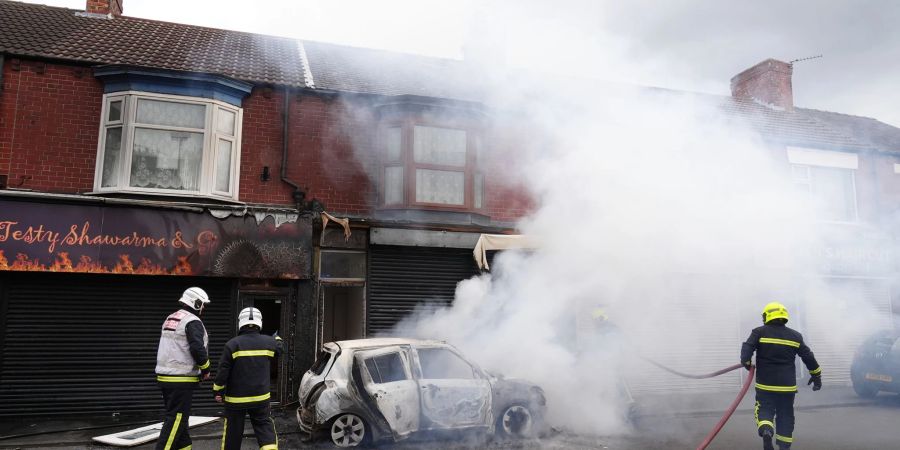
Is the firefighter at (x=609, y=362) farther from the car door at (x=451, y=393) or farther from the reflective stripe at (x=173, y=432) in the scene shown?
the reflective stripe at (x=173, y=432)

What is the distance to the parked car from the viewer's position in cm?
1031

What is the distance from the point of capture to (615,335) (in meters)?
8.79

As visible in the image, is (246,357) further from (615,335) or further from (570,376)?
(615,335)

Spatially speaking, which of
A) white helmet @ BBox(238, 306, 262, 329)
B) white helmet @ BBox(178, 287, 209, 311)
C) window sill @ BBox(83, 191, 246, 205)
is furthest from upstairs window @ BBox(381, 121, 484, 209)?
white helmet @ BBox(238, 306, 262, 329)

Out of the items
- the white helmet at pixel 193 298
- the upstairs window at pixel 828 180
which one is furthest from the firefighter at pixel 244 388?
the upstairs window at pixel 828 180

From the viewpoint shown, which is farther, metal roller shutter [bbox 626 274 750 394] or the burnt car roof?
metal roller shutter [bbox 626 274 750 394]

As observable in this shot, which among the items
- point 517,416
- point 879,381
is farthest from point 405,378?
point 879,381

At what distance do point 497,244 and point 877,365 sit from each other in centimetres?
711

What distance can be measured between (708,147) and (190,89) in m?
9.51

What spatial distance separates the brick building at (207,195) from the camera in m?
8.94

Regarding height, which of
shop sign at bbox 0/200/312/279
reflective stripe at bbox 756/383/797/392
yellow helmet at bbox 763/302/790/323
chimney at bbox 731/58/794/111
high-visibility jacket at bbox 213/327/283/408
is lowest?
reflective stripe at bbox 756/383/797/392

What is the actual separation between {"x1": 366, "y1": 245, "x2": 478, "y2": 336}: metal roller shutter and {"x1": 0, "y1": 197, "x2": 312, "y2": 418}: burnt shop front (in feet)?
4.64

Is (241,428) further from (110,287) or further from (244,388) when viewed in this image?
(110,287)

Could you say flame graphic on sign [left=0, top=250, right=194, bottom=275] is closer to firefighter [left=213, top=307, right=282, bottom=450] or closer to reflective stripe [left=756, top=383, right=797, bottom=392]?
firefighter [left=213, top=307, right=282, bottom=450]
